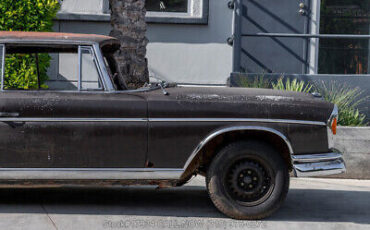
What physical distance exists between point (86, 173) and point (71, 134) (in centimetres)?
37

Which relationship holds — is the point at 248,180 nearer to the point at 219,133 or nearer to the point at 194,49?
the point at 219,133

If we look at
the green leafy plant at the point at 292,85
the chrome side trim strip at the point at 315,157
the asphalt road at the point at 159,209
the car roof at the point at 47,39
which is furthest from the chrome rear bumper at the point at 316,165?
the green leafy plant at the point at 292,85

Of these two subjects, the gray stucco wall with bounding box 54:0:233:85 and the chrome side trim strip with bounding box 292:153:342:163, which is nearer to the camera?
the chrome side trim strip with bounding box 292:153:342:163

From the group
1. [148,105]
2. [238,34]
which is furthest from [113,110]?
[238,34]

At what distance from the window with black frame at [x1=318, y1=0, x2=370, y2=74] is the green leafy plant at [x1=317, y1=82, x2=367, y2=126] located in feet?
4.96

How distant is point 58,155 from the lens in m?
5.54

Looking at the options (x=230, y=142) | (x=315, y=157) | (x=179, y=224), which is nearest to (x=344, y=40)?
(x=315, y=157)

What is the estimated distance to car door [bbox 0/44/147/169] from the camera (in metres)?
5.53

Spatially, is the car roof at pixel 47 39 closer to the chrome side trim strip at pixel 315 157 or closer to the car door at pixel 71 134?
the car door at pixel 71 134

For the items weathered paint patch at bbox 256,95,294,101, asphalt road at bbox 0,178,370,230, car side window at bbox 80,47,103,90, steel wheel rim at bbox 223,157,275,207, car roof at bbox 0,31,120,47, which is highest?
car roof at bbox 0,31,120,47

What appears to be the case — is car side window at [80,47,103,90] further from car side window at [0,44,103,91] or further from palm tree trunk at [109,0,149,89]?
palm tree trunk at [109,0,149,89]

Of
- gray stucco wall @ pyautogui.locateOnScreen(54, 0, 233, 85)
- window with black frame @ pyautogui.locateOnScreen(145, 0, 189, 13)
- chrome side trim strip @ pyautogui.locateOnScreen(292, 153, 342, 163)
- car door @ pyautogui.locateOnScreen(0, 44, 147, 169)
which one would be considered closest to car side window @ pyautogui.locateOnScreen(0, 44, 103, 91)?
car door @ pyautogui.locateOnScreen(0, 44, 147, 169)

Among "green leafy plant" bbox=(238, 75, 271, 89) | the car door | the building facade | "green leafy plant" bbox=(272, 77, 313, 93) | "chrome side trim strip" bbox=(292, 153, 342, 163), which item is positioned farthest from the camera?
the building facade

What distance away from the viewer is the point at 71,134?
5.54 meters
